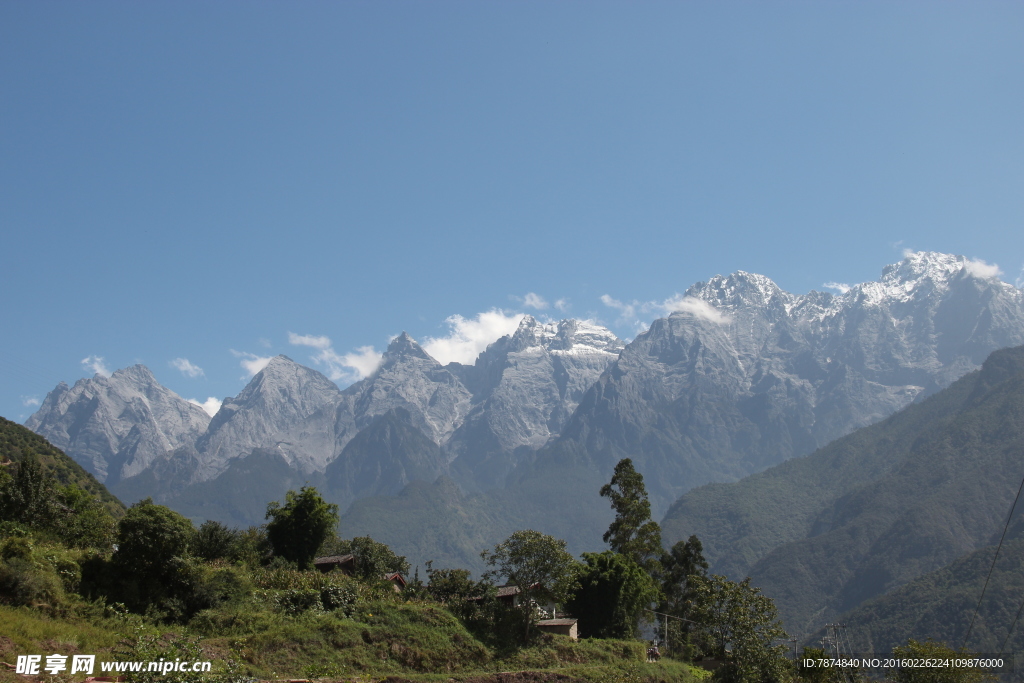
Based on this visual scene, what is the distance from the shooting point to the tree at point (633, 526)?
7062 cm

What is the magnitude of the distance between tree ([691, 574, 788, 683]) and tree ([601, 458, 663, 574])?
3386cm

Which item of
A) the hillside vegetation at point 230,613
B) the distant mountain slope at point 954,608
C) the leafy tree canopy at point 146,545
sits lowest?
the distant mountain slope at point 954,608

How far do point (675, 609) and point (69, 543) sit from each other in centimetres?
6341

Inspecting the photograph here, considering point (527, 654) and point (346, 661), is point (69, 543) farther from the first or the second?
point (527, 654)

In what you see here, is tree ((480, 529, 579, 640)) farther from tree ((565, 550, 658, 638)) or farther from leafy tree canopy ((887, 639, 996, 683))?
leafy tree canopy ((887, 639, 996, 683))

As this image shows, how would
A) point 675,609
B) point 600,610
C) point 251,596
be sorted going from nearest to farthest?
point 251,596, point 600,610, point 675,609

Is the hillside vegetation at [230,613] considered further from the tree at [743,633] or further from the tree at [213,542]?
the tree at [743,633]

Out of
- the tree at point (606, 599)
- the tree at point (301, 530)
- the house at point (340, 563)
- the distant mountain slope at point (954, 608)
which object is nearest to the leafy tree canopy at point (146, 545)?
the tree at point (301, 530)

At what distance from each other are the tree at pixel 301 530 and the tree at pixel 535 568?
51.9ft

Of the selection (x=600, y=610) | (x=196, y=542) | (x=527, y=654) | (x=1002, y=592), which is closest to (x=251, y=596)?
(x=196, y=542)

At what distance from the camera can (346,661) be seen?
3120 cm

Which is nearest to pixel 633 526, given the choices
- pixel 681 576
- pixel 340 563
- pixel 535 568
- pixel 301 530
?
pixel 681 576

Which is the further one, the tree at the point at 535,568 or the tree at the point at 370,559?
the tree at the point at 370,559

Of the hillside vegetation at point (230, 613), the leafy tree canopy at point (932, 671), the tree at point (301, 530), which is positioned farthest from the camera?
the tree at point (301, 530)
